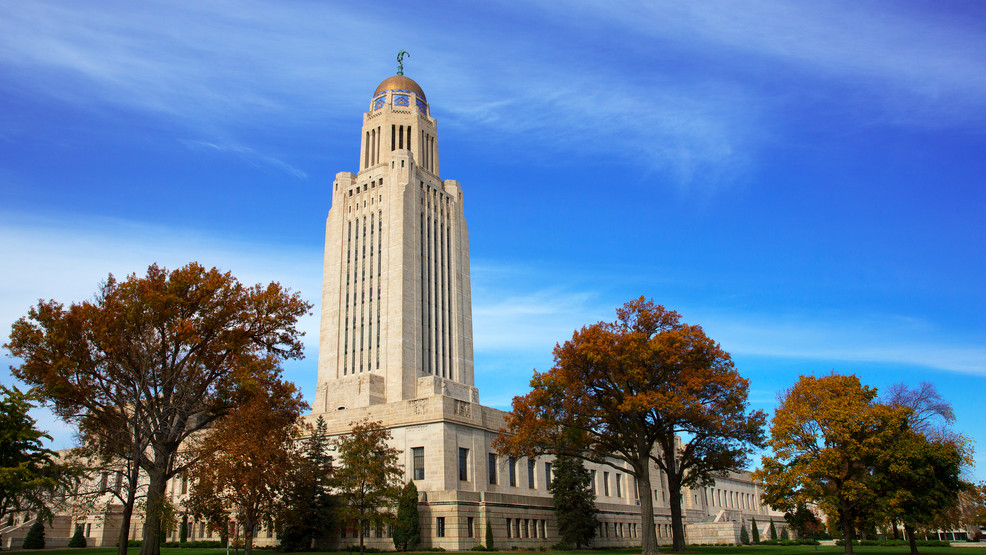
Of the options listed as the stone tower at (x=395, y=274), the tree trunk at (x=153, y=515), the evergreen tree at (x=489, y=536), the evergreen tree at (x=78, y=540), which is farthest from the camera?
the stone tower at (x=395, y=274)

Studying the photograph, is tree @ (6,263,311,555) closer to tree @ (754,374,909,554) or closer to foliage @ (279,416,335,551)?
foliage @ (279,416,335,551)

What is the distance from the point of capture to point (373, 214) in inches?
3108

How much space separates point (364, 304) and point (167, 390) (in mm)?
39825

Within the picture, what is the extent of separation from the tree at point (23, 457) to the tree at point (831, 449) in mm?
37975

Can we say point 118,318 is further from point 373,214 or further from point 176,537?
point 373,214

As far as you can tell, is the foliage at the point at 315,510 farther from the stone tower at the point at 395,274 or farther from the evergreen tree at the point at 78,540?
the evergreen tree at the point at 78,540

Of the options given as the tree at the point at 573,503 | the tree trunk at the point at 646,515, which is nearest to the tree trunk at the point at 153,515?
the tree trunk at the point at 646,515

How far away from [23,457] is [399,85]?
62.3m

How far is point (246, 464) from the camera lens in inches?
1299

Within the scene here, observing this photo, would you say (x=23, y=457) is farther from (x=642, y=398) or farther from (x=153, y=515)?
(x=642, y=398)

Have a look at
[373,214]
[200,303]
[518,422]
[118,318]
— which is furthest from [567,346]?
[373,214]

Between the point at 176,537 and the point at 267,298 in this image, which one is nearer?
the point at 267,298

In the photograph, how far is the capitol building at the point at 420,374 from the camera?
48.0 metres

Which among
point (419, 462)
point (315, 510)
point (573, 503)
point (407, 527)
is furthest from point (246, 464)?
point (573, 503)
